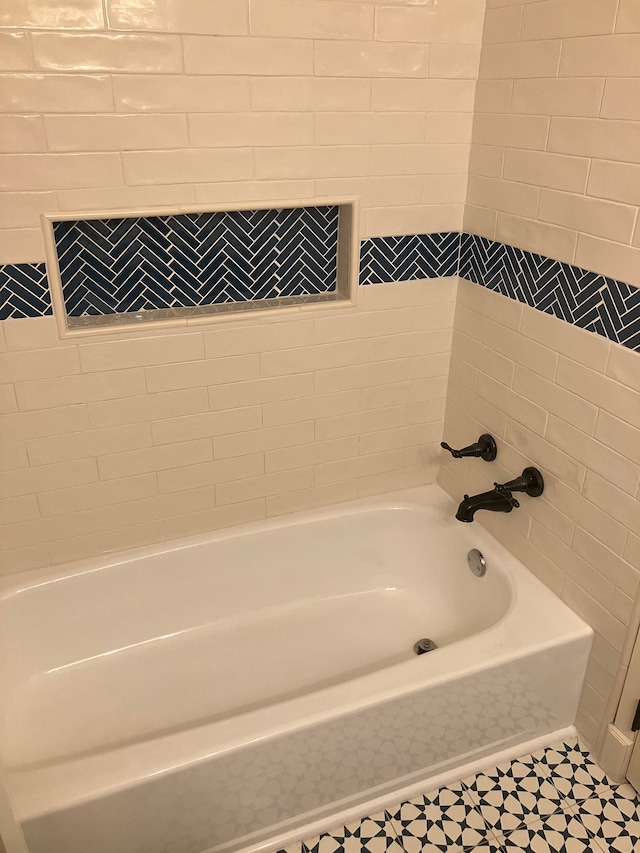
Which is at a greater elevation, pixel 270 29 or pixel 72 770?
pixel 270 29

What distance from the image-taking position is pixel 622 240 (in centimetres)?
153

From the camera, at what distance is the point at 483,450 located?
7.03ft

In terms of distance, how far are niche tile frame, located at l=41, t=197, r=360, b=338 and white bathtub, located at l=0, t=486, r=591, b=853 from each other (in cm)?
74

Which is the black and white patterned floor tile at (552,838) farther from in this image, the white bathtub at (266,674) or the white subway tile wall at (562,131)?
the white subway tile wall at (562,131)

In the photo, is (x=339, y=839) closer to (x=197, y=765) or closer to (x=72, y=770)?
(x=197, y=765)

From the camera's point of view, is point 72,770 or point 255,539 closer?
point 72,770

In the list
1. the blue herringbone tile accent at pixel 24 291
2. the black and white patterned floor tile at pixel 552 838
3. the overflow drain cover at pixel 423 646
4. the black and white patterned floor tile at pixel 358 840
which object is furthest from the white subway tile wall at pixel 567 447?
the blue herringbone tile accent at pixel 24 291

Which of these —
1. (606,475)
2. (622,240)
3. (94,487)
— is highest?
(622,240)

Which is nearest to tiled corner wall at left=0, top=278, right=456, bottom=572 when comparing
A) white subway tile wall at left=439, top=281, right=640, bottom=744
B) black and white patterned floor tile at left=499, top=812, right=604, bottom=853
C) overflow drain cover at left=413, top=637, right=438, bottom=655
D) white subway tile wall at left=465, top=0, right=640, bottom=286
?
white subway tile wall at left=439, top=281, right=640, bottom=744

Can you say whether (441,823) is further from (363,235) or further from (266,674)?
(363,235)

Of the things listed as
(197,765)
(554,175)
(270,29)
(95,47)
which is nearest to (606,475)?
(554,175)

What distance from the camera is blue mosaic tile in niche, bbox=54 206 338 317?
6.05ft

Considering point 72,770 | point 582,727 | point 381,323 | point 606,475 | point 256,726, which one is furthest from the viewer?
point 381,323

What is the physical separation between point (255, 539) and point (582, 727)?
1.12 meters
